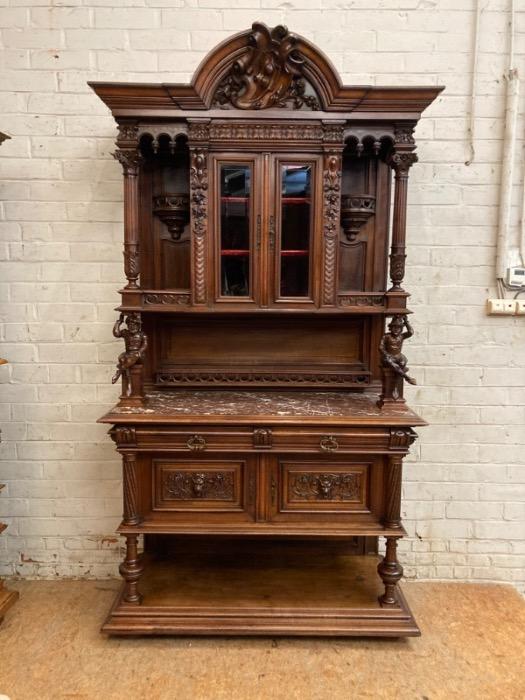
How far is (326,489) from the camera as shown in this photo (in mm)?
2027

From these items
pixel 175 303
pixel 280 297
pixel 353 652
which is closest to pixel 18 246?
pixel 175 303

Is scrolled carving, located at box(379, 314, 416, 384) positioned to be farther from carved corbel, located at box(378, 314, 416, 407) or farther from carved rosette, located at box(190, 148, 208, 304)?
carved rosette, located at box(190, 148, 208, 304)

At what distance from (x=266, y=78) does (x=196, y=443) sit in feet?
4.96

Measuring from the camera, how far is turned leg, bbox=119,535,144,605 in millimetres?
2035

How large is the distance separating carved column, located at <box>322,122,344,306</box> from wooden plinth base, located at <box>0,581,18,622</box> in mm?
1981

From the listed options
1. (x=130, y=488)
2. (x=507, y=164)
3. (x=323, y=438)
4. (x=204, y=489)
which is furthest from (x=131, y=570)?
(x=507, y=164)

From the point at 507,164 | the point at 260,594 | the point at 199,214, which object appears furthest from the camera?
the point at 507,164

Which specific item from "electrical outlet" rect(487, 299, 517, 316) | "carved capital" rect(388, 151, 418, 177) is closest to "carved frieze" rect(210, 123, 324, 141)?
"carved capital" rect(388, 151, 418, 177)

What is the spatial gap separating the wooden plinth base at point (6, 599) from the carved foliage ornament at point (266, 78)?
2.39 meters

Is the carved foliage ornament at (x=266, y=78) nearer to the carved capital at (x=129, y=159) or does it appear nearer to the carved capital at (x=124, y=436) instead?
the carved capital at (x=129, y=159)

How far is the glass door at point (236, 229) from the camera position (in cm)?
205

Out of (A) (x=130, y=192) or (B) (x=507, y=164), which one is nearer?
(A) (x=130, y=192)

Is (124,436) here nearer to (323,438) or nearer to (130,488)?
(130,488)

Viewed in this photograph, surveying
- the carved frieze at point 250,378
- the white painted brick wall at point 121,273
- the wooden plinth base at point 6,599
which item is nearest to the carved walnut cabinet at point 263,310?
the carved frieze at point 250,378
